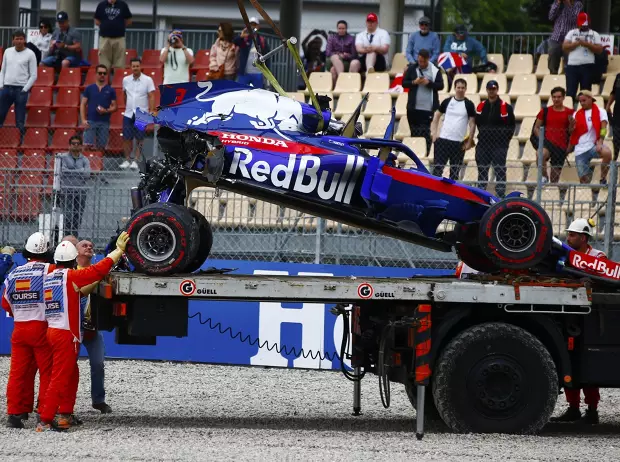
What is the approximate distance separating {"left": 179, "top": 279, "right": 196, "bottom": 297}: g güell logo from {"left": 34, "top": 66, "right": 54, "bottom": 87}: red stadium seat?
12215 millimetres

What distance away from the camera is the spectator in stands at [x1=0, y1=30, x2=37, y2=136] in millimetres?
21047

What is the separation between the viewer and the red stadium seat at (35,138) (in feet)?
67.4

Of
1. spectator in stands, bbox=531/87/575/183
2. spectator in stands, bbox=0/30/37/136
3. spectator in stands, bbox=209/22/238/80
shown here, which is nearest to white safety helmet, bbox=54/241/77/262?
spectator in stands, bbox=531/87/575/183

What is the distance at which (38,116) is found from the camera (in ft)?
70.4

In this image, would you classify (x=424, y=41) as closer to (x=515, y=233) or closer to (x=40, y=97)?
(x=40, y=97)

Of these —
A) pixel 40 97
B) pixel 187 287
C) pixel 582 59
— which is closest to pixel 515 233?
pixel 187 287

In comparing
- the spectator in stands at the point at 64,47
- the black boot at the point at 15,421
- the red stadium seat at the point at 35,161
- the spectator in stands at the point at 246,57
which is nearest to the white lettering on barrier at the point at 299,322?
the red stadium seat at the point at 35,161

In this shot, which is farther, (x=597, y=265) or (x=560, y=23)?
(x=560, y=23)

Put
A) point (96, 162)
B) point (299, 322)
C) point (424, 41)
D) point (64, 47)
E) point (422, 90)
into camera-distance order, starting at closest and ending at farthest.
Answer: point (299, 322)
point (96, 162)
point (422, 90)
point (424, 41)
point (64, 47)

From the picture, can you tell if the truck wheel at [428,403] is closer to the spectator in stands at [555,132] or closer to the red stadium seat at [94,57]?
the spectator in stands at [555,132]

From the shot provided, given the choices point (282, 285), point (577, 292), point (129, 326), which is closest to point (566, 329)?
point (577, 292)

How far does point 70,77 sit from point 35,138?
1.89 metres

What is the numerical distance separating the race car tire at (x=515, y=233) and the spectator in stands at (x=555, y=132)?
168 inches

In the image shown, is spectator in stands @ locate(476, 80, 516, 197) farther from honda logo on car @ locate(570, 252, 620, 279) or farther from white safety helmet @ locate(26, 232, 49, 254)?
white safety helmet @ locate(26, 232, 49, 254)
